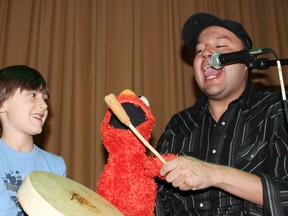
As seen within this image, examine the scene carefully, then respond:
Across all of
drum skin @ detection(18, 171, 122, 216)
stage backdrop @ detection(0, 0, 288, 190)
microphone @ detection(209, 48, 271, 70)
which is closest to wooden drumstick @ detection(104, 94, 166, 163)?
drum skin @ detection(18, 171, 122, 216)

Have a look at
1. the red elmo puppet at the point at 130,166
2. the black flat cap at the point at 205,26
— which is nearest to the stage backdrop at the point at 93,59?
the black flat cap at the point at 205,26

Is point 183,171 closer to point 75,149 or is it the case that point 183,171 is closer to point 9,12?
point 75,149

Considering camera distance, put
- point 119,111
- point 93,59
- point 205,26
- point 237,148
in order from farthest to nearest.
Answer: point 93,59 → point 205,26 → point 237,148 → point 119,111

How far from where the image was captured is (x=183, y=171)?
933 mm

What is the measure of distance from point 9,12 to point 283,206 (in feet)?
5.57

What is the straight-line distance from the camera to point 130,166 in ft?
3.21

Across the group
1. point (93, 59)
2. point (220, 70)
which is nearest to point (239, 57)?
point (220, 70)

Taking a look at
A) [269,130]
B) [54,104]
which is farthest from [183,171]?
[54,104]

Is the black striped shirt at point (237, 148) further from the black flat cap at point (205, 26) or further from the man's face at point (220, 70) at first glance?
the black flat cap at point (205, 26)

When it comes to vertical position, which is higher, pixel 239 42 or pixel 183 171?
pixel 239 42

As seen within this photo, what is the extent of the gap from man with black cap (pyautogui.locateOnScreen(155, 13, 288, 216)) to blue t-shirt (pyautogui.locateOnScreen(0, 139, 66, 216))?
46 centimetres

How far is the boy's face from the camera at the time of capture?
1271 mm

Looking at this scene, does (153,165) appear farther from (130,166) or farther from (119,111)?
(119,111)

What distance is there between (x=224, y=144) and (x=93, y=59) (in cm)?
93
